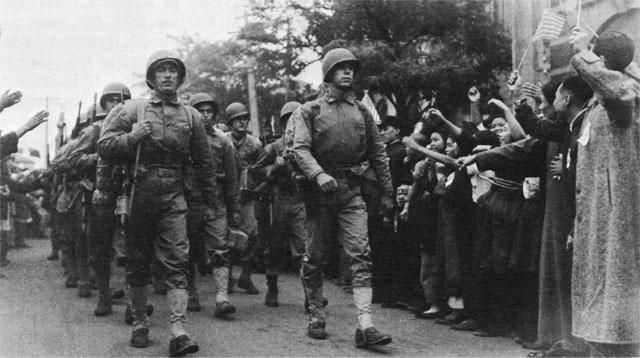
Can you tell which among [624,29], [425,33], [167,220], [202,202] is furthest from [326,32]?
[167,220]

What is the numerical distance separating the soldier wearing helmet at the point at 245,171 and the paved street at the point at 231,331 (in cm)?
36

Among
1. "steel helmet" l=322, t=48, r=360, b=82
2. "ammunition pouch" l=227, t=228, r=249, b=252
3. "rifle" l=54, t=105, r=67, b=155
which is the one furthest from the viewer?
"rifle" l=54, t=105, r=67, b=155

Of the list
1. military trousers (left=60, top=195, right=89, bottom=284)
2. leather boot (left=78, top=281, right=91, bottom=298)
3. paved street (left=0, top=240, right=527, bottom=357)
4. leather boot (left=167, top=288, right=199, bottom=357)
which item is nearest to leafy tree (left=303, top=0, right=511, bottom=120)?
military trousers (left=60, top=195, right=89, bottom=284)

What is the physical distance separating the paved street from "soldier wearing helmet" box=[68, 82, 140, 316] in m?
0.42

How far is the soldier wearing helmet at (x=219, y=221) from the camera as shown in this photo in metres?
8.12

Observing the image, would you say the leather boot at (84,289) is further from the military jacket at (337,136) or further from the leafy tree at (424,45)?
the leafy tree at (424,45)

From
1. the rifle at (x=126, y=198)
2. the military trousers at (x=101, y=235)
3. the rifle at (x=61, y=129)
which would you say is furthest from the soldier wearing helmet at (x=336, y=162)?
the rifle at (x=61, y=129)

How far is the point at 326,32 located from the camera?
27016 mm

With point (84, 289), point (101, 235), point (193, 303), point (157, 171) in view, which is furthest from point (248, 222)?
point (157, 171)

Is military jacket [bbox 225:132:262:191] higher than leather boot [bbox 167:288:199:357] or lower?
higher

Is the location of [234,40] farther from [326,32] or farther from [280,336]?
[280,336]

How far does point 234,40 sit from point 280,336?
27608 millimetres

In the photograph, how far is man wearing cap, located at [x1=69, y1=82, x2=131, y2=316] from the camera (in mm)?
7645

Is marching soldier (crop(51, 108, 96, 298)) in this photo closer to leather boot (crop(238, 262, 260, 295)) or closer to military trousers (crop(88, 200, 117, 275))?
military trousers (crop(88, 200, 117, 275))
